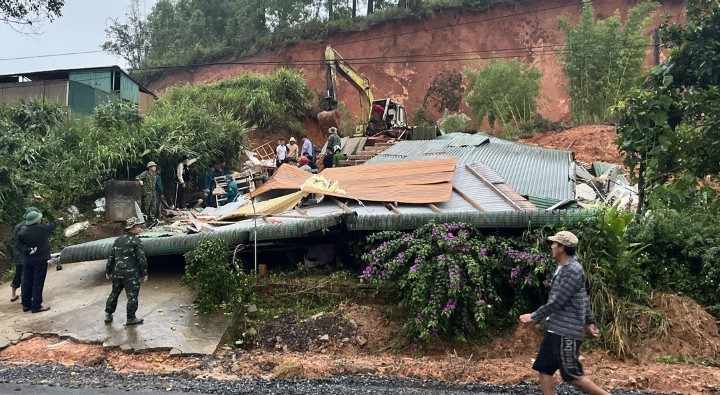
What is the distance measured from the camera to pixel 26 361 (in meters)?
6.26

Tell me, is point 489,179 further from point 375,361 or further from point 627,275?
point 375,361

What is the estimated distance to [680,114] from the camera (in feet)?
24.3

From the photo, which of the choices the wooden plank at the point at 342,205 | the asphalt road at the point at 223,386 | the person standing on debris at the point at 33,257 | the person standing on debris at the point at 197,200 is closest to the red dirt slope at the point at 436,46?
the person standing on debris at the point at 197,200

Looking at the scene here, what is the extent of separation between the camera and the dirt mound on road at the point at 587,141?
18753mm

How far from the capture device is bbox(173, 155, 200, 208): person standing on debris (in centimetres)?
1379

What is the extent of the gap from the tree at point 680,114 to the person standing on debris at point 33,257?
8.22 m

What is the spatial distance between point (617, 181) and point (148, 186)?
10.8 meters

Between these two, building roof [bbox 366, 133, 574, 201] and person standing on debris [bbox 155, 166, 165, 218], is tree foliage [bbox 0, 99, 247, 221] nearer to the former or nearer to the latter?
person standing on debris [bbox 155, 166, 165, 218]

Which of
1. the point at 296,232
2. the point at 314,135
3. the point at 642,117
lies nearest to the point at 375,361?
the point at 296,232

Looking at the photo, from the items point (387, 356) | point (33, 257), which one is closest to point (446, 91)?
point (33, 257)

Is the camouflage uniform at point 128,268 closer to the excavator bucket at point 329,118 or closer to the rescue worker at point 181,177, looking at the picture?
the rescue worker at point 181,177

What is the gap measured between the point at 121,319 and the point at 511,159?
858 cm

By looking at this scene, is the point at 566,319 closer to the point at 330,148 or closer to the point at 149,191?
the point at 149,191

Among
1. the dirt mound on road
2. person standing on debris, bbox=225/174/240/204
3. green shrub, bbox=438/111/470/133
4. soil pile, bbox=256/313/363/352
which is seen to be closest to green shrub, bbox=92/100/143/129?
person standing on debris, bbox=225/174/240/204
